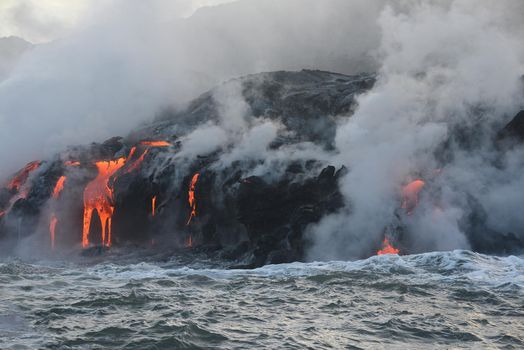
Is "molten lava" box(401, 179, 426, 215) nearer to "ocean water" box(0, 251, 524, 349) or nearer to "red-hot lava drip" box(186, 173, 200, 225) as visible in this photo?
"ocean water" box(0, 251, 524, 349)

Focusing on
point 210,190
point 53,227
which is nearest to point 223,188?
point 210,190

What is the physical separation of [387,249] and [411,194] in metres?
3.70

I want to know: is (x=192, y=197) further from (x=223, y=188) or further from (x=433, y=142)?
(x=433, y=142)

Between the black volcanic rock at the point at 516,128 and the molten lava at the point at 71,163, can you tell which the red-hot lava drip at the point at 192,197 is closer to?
the molten lava at the point at 71,163

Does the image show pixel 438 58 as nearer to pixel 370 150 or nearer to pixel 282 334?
pixel 370 150

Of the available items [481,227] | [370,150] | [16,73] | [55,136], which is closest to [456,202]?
[481,227]

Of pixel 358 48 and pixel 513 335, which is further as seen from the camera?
pixel 358 48

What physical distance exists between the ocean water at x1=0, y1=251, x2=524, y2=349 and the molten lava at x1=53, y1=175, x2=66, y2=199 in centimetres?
1866

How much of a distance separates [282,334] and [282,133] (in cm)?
2964

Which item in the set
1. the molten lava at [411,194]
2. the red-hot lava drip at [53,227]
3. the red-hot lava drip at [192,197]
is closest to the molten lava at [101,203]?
the red-hot lava drip at [53,227]

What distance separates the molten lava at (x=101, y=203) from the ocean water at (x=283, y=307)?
16355 mm

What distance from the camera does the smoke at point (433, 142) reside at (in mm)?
28266

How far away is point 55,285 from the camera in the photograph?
20.5 meters

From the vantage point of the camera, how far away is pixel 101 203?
41062 millimetres
